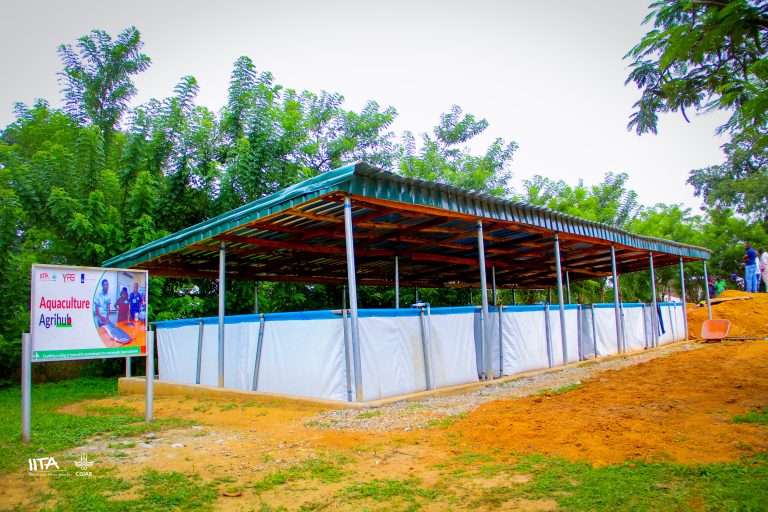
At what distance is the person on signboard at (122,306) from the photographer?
6645mm

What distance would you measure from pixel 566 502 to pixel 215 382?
319 inches

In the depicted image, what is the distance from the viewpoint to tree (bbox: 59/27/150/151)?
1856 centimetres

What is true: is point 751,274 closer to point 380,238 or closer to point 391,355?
point 380,238

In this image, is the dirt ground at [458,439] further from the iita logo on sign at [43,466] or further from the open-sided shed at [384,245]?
the open-sided shed at [384,245]

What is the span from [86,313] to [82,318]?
8 centimetres

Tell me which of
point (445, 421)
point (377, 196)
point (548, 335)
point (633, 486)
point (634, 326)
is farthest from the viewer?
point (634, 326)

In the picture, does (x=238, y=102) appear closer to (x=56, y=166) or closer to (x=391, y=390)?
(x=56, y=166)

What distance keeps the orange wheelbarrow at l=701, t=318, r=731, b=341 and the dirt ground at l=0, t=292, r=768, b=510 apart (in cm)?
944

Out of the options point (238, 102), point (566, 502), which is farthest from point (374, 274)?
point (566, 502)

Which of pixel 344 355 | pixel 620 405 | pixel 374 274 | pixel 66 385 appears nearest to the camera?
pixel 620 405

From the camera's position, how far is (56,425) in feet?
22.1

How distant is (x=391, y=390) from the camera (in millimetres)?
7559

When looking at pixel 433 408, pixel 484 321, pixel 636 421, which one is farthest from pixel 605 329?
pixel 636 421

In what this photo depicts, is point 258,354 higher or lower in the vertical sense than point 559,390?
higher
